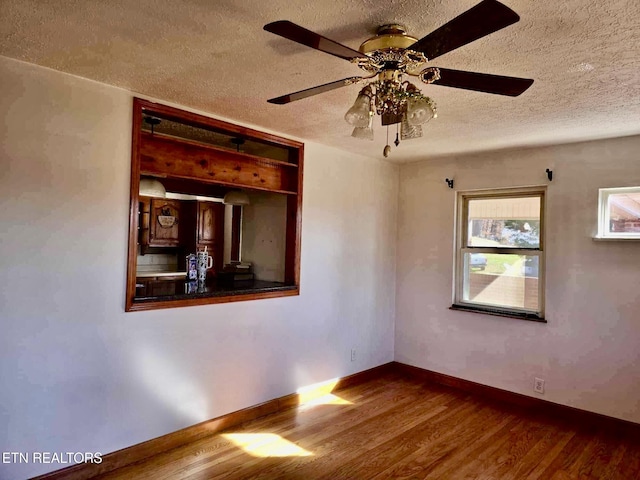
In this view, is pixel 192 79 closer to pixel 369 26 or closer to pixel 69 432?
pixel 369 26

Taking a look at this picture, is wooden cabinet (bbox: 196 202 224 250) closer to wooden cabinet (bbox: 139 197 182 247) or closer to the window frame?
wooden cabinet (bbox: 139 197 182 247)

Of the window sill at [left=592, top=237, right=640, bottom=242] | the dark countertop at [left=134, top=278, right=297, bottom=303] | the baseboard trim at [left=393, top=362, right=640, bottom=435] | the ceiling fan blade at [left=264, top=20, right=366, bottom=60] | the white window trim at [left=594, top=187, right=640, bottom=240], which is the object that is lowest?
the baseboard trim at [left=393, top=362, right=640, bottom=435]

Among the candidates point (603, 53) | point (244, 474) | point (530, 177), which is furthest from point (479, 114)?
point (244, 474)

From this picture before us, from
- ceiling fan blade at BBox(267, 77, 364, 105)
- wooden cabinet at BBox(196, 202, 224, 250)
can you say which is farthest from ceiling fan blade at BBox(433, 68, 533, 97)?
wooden cabinet at BBox(196, 202, 224, 250)

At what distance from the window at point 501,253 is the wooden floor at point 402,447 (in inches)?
38.0

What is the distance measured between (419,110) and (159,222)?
4372 mm

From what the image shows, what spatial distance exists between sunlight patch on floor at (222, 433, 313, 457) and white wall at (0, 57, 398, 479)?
25cm

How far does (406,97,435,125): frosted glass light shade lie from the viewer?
1.71m

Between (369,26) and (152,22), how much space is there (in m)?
0.90

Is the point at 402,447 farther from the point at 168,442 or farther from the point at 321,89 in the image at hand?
the point at 321,89

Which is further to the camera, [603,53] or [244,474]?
[244,474]

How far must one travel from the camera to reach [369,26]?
5.57 ft

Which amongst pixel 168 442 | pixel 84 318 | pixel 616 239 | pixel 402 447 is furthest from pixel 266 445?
pixel 616 239

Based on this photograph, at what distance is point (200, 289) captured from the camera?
314cm
